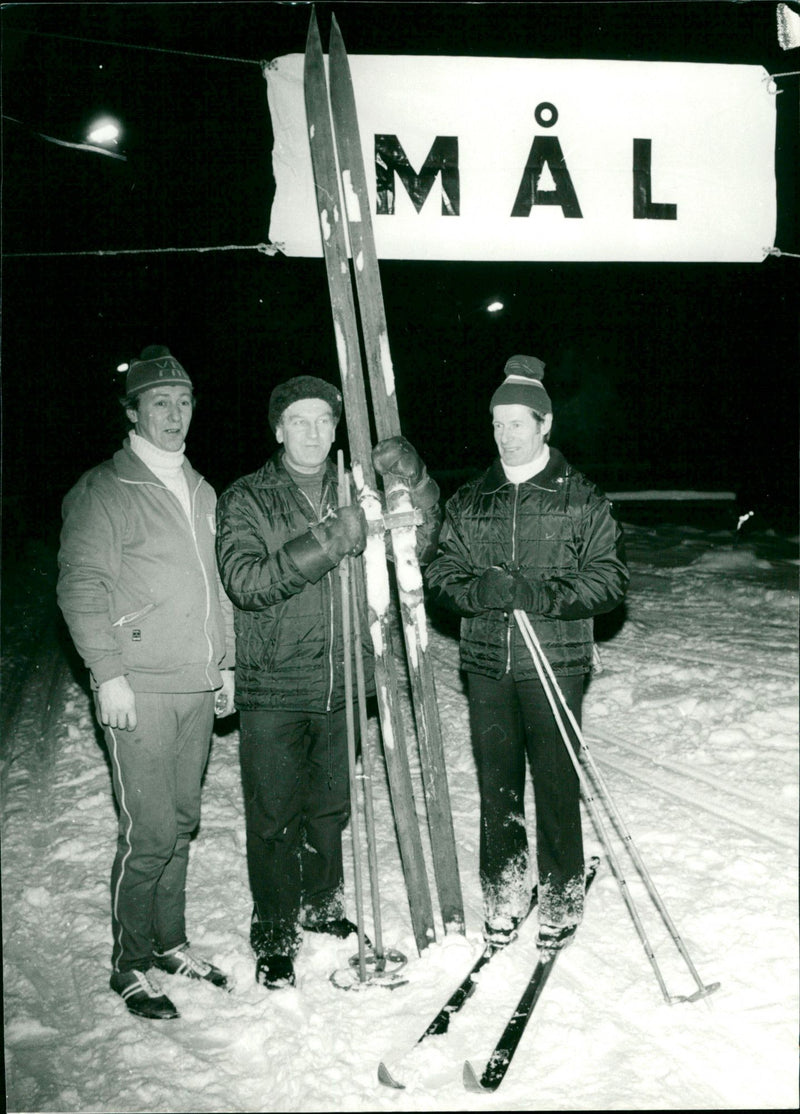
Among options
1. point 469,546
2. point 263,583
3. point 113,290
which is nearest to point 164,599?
point 263,583

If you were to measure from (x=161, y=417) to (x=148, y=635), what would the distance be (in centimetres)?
→ 79

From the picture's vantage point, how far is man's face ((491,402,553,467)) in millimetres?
3062

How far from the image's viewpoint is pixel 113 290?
26281 millimetres

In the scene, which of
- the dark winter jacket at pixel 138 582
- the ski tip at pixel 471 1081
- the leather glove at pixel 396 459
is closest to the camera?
the ski tip at pixel 471 1081

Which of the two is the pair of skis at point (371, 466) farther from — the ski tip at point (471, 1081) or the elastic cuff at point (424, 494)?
the ski tip at point (471, 1081)

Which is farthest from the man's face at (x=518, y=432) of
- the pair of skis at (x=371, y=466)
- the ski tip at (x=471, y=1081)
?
the ski tip at (x=471, y=1081)

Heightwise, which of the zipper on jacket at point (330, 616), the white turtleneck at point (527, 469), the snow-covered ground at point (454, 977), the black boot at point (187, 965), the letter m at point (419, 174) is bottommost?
the snow-covered ground at point (454, 977)

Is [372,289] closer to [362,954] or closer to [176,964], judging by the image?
[362,954]

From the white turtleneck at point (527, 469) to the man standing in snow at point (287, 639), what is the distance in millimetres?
298

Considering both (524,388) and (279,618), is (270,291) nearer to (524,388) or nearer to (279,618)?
(524,388)

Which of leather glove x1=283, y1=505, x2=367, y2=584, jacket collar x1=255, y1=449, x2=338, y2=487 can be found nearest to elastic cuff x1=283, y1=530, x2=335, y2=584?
leather glove x1=283, y1=505, x2=367, y2=584

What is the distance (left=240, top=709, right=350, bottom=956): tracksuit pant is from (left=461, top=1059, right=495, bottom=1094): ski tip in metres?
0.85

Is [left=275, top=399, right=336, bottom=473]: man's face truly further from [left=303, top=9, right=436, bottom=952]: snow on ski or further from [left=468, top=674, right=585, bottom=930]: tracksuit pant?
[left=468, top=674, right=585, bottom=930]: tracksuit pant

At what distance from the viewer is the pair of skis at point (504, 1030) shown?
255 centimetres
